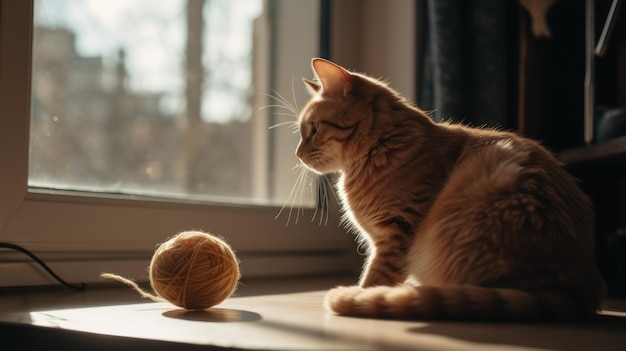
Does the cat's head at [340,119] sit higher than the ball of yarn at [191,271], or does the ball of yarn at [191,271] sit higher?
the cat's head at [340,119]

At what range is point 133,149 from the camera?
1896mm

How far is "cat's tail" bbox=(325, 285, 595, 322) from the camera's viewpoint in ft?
3.06

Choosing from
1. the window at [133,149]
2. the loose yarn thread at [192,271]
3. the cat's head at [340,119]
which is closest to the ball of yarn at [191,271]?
the loose yarn thread at [192,271]

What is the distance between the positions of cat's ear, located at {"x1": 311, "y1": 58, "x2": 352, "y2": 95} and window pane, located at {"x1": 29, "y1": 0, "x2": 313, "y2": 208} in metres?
0.67

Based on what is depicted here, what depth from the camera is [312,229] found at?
6.83 feet

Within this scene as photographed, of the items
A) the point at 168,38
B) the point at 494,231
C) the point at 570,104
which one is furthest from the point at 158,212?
the point at 570,104

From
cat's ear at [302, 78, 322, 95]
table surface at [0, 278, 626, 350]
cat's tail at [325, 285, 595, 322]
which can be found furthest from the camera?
cat's ear at [302, 78, 322, 95]

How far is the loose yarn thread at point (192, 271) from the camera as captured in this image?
1021 mm

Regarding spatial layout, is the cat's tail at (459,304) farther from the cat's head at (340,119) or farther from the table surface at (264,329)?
the cat's head at (340,119)

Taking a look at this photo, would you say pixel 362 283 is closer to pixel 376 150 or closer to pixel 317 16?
pixel 376 150

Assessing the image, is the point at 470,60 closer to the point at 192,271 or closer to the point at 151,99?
the point at 151,99

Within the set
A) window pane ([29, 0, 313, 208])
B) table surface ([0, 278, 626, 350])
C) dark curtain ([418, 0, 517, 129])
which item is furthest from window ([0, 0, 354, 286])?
dark curtain ([418, 0, 517, 129])

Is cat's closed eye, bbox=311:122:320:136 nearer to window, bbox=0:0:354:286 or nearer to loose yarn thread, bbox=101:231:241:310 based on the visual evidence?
loose yarn thread, bbox=101:231:241:310

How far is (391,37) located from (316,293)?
110 cm
